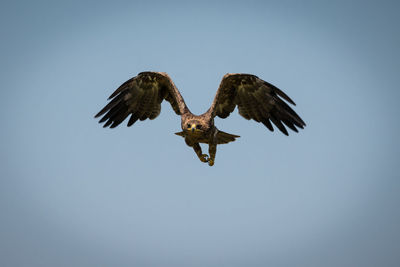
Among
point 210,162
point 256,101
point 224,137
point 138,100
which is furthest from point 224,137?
point 138,100

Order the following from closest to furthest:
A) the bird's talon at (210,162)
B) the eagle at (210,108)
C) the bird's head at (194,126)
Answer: the bird's head at (194,126) < the eagle at (210,108) < the bird's talon at (210,162)

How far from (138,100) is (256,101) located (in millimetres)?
3790

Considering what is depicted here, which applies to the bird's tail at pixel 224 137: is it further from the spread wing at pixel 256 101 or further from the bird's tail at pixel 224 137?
the spread wing at pixel 256 101

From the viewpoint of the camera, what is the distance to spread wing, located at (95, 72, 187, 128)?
13953 mm

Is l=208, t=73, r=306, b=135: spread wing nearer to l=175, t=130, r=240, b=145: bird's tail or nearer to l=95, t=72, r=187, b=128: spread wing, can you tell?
l=175, t=130, r=240, b=145: bird's tail

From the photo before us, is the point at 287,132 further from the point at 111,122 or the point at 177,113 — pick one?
the point at 111,122

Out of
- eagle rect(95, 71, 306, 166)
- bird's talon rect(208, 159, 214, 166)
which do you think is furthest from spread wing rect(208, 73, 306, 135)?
bird's talon rect(208, 159, 214, 166)

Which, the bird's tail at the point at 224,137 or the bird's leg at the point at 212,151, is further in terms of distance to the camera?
the bird's tail at the point at 224,137

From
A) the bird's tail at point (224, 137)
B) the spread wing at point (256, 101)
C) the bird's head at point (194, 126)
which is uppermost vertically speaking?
the spread wing at point (256, 101)

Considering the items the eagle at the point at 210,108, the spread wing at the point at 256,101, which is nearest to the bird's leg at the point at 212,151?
the eagle at the point at 210,108

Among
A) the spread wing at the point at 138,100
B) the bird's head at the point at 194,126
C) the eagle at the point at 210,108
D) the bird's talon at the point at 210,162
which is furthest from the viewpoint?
the spread wing at the point at 138,100

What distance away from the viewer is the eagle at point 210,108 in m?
12.5

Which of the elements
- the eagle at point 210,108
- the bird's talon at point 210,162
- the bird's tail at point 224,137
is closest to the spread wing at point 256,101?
the eagle at point 210,108

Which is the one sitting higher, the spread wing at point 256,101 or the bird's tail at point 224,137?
the spread wing at point 256,101
